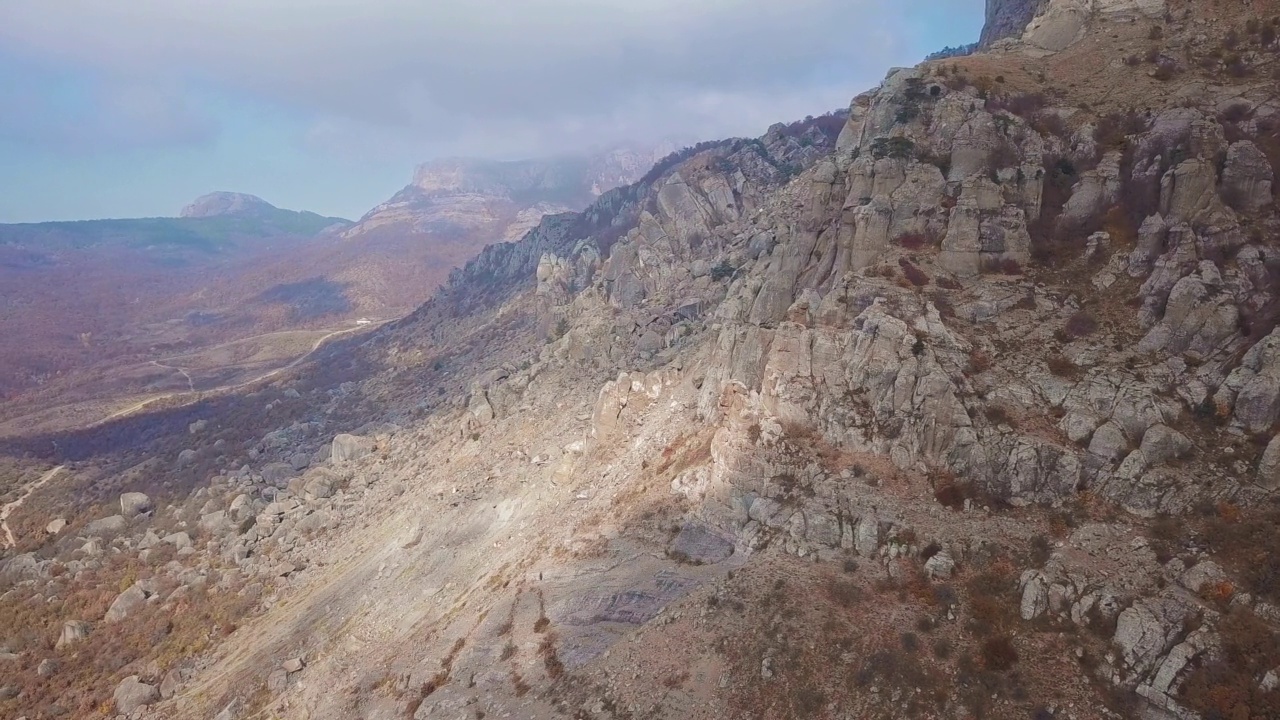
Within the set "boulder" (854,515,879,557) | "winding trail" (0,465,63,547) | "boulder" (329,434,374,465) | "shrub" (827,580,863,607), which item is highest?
"boulder" (854,515,879,557)

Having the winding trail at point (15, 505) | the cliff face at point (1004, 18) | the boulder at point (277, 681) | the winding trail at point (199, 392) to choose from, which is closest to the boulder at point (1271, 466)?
the boulder at point (277, 681)

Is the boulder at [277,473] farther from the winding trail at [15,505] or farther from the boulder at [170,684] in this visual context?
the boulder at [170,684]

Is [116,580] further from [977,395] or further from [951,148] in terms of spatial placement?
[951,148]

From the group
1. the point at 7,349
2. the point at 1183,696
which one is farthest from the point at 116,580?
the point at 7,349

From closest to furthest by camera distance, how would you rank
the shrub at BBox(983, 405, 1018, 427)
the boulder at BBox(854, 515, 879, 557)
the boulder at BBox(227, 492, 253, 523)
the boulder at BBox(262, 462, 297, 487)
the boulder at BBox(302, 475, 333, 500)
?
1. the boulder at BBox(854, 515, 879, 557)
2. the shrub at BBox(983, 405, 1018, 427)
3. the boulder at BBox(302, 475, 333, 500)
4. the boulder at BBox(227, 492, 253, 523)
5. the boulder at BBox(262, 462, 297, 487)

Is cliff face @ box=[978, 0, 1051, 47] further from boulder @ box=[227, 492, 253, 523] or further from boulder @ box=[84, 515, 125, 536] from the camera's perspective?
boulder @ box=[84, 515, 125, 536]

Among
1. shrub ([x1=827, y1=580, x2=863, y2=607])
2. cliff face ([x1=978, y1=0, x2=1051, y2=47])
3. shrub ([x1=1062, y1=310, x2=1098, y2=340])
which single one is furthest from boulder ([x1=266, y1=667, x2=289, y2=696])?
cliff face ([x1=978, y1=0, x2=1051, y2=47])

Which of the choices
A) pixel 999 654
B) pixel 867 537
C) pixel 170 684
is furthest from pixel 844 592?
pixel 170 684
